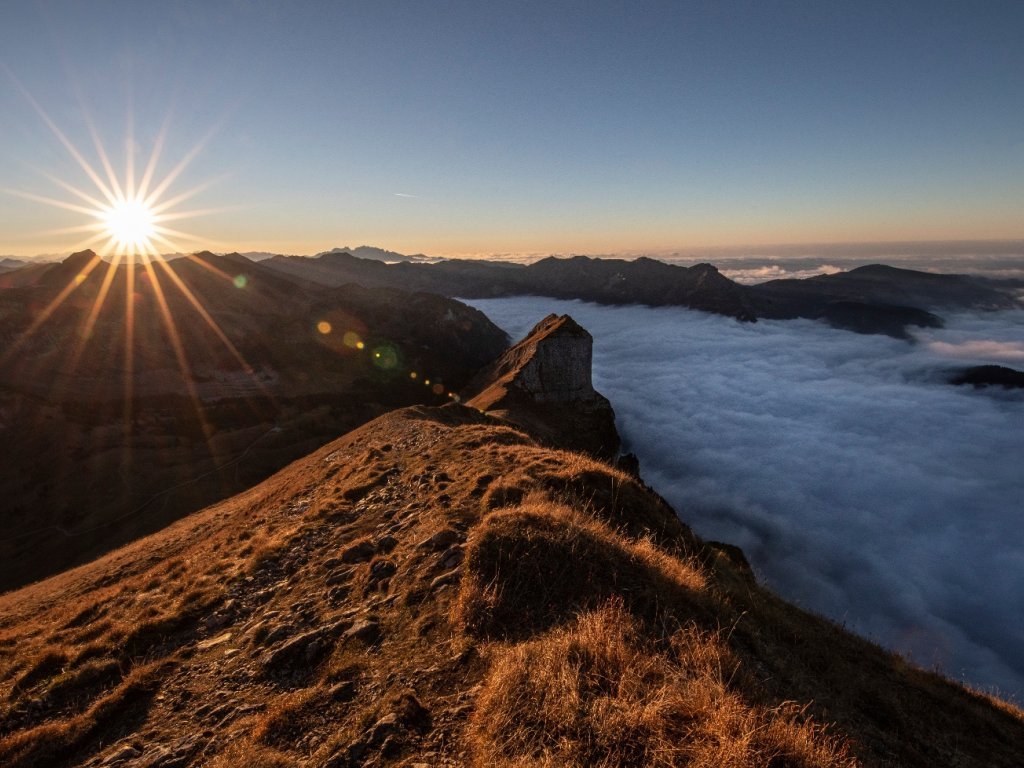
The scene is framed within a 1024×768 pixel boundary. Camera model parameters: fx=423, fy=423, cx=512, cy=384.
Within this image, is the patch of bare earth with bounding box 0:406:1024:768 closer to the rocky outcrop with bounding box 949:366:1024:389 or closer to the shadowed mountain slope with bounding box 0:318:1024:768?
the shadowed mountain slope with bounding box 0:318:1024:768

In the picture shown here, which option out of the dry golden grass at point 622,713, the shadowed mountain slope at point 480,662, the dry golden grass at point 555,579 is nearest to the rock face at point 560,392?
the shadowed mountain slope at point 480,662

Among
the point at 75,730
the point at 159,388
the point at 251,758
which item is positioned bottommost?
the point at 159,388

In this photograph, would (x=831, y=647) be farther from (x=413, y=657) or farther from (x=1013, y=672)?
(x=1013, y=672)

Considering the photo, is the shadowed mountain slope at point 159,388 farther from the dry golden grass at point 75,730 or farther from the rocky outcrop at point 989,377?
the rocky outcrop at point 989,377

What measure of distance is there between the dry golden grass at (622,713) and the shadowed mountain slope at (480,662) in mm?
20

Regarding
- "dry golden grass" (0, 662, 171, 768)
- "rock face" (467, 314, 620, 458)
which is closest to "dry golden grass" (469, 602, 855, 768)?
"dry golden grass" (0, 662, 171, 768)

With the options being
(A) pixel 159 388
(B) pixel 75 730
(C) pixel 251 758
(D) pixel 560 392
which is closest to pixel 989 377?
(D) pixel 560 392

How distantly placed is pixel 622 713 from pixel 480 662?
2201mm

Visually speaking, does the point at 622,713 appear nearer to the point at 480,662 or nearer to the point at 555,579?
the point at 480,662

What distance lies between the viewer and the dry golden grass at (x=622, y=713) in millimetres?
3498

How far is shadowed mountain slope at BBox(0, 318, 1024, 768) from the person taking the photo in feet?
13.4

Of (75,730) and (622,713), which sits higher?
(622,713)

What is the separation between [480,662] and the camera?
540cm

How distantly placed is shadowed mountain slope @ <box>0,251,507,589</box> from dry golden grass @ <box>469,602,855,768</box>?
5201cm
